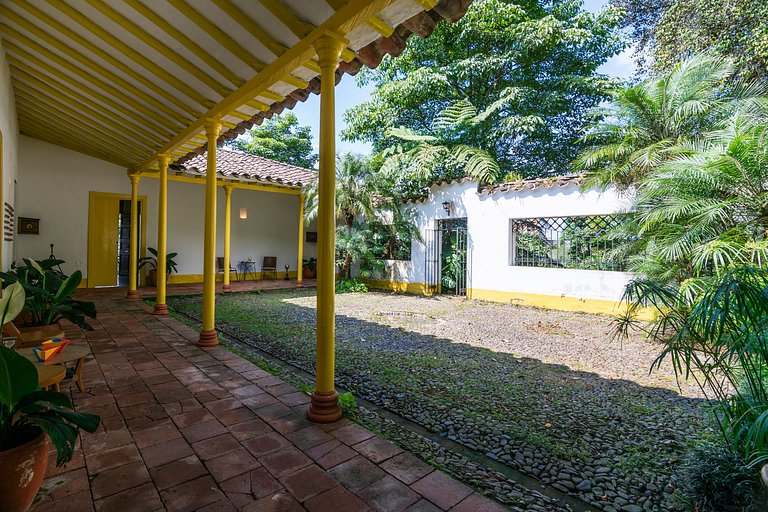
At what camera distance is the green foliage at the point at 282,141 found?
2191cm

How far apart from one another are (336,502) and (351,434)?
70 cm

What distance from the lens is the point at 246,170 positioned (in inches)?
395

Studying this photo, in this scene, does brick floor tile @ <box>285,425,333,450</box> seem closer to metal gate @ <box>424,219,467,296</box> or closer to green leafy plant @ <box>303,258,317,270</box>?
metal gate @ <box>424,219,467,296</box>

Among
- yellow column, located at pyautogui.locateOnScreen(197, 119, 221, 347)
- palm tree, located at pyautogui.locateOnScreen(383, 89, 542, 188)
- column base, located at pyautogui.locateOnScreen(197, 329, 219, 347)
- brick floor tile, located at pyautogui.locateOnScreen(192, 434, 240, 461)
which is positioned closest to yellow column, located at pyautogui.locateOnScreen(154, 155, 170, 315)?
yellow column, located at pyautogui.locateOnScreen(197, 119, 221, 347)

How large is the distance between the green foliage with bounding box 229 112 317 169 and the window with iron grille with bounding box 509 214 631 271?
17.1 meters

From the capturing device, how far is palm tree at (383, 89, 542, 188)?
11406 mm

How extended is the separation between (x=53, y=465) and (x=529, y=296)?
321 inches

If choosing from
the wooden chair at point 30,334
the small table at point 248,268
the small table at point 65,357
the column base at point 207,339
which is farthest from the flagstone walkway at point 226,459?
the small table at point 248,268

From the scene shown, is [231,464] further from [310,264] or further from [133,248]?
[310,264]

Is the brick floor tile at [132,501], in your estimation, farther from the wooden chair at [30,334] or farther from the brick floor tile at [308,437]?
the wooden chair at [30,334]

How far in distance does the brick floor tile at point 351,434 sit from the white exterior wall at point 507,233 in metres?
6.43

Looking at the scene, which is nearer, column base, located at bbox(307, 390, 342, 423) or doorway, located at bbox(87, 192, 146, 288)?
column base, located at bbox(307, 390, 342, 423)

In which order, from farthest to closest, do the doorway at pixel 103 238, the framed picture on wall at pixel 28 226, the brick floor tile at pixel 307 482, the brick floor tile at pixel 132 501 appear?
the doorway at pixel 103 238, the framed picture on wall at pixel 28 226, the brick floor tile at pixel 307 482, the brick floor tile at pixel 132 501

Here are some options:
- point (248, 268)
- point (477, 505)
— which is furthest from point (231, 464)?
point (248, 268)
